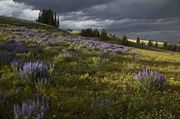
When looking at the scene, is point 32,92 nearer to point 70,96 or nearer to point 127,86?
point 70,96

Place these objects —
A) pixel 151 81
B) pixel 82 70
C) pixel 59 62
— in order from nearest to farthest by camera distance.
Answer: pixel 151 81 < pixel 82 70 < pixel 59 62

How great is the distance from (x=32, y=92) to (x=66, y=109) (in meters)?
1.49

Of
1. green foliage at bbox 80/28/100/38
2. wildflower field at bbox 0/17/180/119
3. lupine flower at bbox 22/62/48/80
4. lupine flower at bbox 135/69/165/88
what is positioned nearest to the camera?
wildflower field at bbox 0/17/180/119

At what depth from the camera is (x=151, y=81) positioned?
391 inches

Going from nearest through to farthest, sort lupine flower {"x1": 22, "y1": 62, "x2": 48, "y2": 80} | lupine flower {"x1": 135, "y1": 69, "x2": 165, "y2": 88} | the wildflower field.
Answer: the wildflower field → lupine flower {"x1": 22, "y1": 62, "x2": 48, "y2": 80} → lupine flower {"x1": 135, "y1": 69, "x2": 165, "y2": 88}

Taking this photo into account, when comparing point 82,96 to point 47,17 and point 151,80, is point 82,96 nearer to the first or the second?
point 151,80

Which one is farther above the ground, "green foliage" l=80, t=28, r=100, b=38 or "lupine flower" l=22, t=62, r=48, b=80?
"lupine flower" l=22, t=62, r=48, b=80

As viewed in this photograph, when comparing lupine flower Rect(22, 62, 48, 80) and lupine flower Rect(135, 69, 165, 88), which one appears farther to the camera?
lupine flower Rect(135, 69, 165, 88)

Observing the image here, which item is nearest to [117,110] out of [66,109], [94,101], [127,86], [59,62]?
[94,101]

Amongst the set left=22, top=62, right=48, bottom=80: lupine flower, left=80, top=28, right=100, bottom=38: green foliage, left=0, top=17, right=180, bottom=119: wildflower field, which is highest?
left=22, top=62, right=48, bottom=80: lupine flower

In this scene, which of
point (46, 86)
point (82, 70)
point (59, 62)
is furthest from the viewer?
point (59, 62)

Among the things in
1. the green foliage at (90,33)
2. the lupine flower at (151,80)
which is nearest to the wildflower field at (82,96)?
the lupine flower at (151,80)

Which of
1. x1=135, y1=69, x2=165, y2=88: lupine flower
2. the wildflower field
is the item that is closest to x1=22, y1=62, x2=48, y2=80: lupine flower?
the wildflower field

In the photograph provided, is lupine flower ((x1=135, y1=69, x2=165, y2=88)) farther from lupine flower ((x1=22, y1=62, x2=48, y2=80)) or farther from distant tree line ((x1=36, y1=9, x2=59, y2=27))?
distant tree line ((x1=36, y1=9, x2=59, y2=27))
